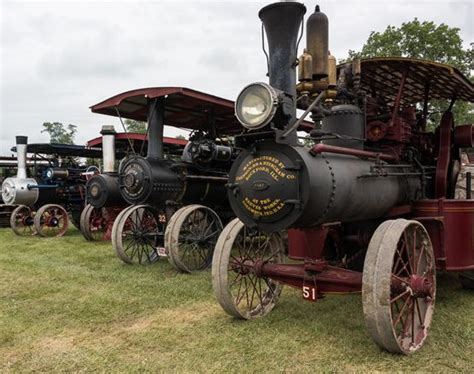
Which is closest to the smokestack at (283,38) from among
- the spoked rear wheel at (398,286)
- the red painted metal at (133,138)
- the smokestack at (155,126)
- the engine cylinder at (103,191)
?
the spoked rear wheel at (398,286)

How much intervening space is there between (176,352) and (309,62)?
2.29m

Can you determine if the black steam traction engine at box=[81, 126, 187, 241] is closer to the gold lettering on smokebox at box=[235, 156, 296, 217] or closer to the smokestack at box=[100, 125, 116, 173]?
the smokestack at box=[100, 125, 116, 173]

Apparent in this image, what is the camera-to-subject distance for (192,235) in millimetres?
5938

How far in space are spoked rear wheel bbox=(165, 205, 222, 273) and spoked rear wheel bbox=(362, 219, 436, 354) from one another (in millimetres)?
3002

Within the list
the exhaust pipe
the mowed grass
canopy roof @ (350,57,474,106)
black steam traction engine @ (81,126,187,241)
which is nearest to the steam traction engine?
black steam traction engine @ (81,126,187,241)

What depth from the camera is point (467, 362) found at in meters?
2.84

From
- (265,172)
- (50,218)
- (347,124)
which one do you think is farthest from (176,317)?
(50,218)

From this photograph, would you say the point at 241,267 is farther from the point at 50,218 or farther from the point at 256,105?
the point at 50,218

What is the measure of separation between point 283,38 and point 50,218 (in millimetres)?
8994

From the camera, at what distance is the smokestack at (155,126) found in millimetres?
6434

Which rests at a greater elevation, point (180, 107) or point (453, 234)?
point (180, 107)

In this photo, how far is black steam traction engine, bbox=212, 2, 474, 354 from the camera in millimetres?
2887

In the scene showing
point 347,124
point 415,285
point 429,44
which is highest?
point 429,44

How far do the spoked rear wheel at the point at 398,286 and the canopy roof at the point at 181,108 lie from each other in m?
3.96
